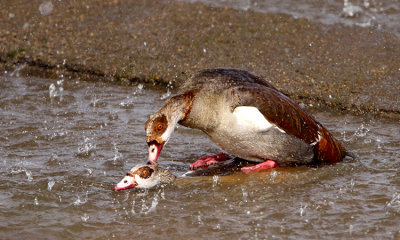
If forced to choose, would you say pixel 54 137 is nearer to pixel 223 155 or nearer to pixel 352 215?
pixel 223 155

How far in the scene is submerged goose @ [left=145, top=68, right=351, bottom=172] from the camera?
5922 millimetres

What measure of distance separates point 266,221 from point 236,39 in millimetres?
5374

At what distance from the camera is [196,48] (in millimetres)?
9906

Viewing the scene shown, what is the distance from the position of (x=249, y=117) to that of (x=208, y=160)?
93cm

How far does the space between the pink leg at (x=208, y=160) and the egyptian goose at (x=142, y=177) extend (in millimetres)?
609

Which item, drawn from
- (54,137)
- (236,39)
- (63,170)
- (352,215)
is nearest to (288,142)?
(352,215)

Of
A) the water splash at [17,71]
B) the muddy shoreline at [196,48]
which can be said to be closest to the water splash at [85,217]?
the muddy shoreline at [196,48]

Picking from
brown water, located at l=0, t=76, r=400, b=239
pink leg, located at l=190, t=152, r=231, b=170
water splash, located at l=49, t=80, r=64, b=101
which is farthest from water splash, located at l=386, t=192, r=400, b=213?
water splash, located at l=49, t=80, r=64, b=101

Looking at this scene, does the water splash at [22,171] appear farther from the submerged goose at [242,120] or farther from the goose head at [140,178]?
the submerged goose at [242,120]

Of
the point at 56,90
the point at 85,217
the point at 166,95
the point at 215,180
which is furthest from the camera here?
the point at 56,90

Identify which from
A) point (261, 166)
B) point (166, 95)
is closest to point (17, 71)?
point (166, 95)

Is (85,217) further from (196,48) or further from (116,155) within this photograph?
(196,48)

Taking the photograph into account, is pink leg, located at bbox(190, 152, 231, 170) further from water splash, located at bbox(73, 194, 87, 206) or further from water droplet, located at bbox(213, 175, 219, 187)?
water splash, located at bbox(73, 194, 87, 206)

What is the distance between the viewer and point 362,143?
279 inches
